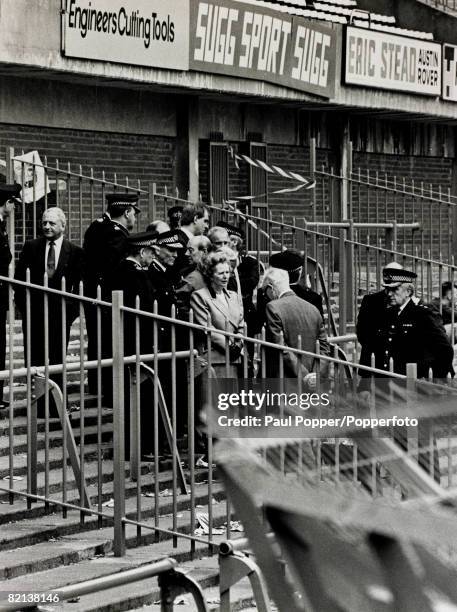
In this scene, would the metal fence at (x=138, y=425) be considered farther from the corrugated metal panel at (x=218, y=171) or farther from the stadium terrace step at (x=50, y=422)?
the corrugated metal panel at (x=218, y=171)

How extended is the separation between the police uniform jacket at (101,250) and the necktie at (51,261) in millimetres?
325

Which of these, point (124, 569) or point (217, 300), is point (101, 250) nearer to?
point (217, 300)

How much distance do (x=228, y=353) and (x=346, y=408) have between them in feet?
7.00

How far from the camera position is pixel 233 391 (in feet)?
25.7

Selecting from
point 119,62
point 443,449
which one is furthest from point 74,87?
point 443,449

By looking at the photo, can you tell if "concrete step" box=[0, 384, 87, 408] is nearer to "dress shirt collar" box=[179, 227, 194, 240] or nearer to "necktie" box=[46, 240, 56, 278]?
"necktie" box=[46, 240, 56, 278]

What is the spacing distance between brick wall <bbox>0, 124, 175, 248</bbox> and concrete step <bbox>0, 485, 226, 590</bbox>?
18.8 feet

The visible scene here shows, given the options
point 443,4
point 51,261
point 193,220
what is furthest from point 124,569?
point 443,4

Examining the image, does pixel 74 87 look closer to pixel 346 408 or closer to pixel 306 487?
pixel 346 408

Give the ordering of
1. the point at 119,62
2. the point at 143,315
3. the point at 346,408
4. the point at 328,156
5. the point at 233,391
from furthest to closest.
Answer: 1. the point at 328,156
2. the point at 119,62
3. the point at 143,315
4. the point at 233,391
5. the point at 346,408

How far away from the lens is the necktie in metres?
11.3

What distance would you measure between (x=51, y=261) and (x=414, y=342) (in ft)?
9.08

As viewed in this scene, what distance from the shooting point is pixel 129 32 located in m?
15.5

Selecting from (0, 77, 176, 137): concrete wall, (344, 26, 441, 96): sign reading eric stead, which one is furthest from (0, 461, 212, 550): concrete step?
(344, 26, 441, 96): sign reading eric stead
